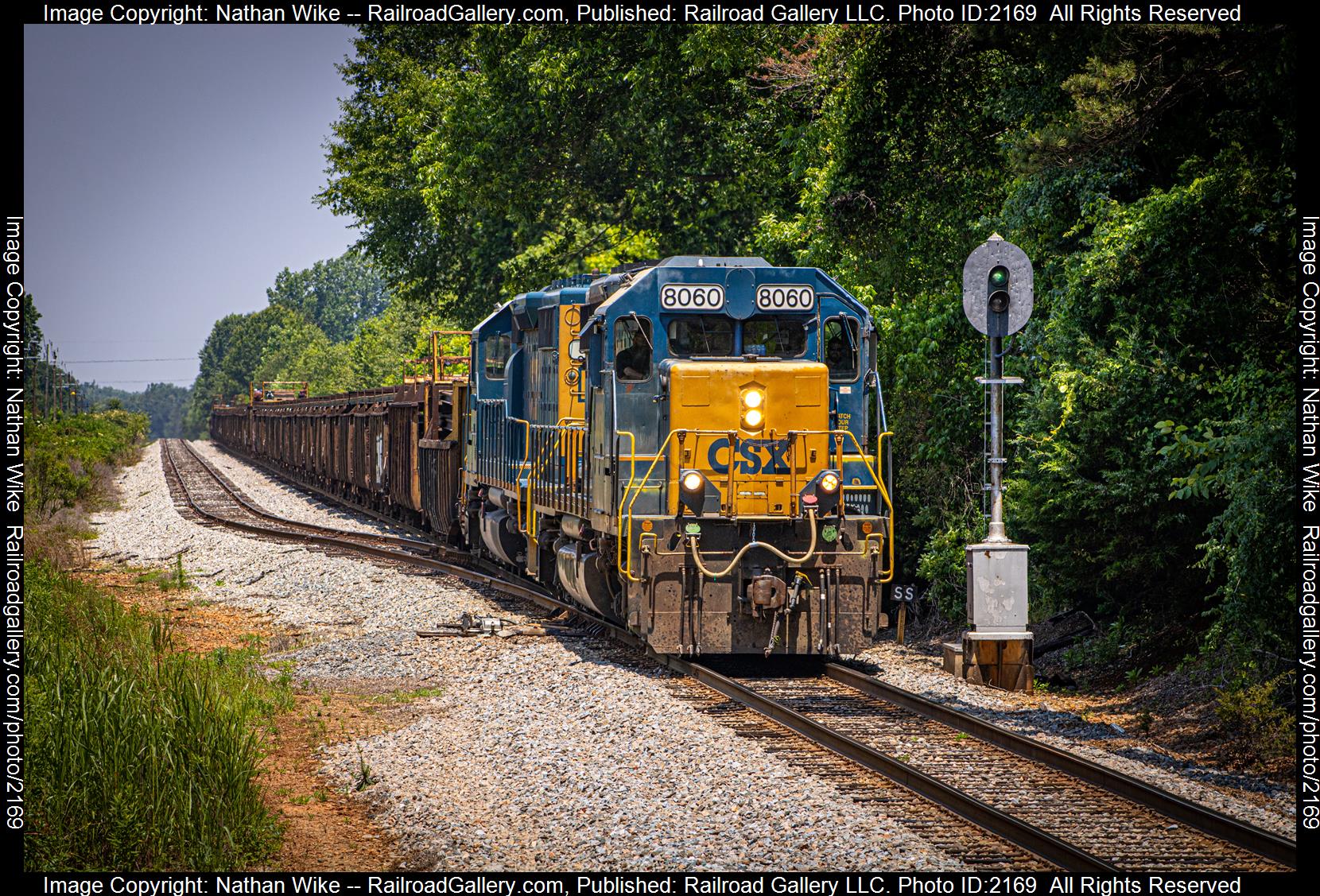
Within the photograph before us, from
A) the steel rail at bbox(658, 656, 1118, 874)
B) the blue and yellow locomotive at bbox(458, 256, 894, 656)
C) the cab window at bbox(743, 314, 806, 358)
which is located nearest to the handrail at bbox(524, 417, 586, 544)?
the blue and yellow locomotive at bbox(458, 256, 894, 656)

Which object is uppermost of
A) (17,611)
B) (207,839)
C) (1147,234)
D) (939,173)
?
(939,173)

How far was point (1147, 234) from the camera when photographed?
11008 millimetres

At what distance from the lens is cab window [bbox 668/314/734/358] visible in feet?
39.6

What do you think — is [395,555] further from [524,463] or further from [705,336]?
[705,336]

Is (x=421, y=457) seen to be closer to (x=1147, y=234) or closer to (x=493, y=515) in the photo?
(x=493, y=515)

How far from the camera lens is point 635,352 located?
1198cm

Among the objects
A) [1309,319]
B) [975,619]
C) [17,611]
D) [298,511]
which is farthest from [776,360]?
[298,511]

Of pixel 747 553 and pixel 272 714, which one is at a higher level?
pixel 747 553

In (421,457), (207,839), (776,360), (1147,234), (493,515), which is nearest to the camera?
(207,839)

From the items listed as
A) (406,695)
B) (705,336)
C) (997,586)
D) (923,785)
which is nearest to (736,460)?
(705,336)

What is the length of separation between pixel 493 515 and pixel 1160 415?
31.0 ft

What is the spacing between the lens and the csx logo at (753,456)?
38.0 ft

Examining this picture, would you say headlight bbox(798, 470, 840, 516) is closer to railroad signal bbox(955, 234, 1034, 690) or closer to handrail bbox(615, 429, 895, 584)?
handrail bbox(615, 429, 895, 584)

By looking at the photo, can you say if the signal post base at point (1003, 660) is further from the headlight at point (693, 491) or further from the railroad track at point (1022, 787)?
the headlight at point (693, 491)
